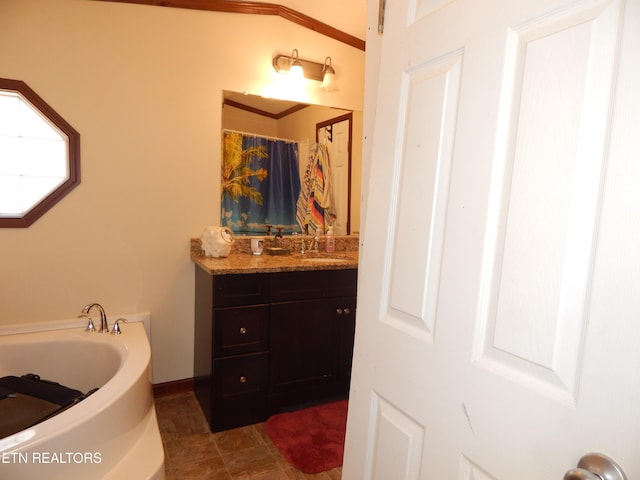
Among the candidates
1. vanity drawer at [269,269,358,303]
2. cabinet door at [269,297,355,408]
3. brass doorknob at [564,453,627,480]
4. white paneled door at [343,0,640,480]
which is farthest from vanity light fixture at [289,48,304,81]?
brass doorknob at [564,453,627,480]

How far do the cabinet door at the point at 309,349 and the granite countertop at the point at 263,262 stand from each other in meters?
0.21

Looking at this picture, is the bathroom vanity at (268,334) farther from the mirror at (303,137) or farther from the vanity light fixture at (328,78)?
the vanity light fixture at (328,78)

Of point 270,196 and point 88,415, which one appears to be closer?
point 88,415

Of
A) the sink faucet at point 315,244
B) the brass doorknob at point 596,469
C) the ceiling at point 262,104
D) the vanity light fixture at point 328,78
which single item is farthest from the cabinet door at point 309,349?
the brass doorknob at point 596,469

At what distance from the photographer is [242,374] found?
2.18 meters

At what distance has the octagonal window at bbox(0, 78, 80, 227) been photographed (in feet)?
6.79

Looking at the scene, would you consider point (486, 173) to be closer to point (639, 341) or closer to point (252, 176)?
point (639, 341)

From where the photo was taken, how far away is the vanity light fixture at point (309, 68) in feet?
8.62

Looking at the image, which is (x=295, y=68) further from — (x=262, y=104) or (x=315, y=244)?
(x=315, y=244)

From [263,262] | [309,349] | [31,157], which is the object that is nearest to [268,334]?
[309,349]

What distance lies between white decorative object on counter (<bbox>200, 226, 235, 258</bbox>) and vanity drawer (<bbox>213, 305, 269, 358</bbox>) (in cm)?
41

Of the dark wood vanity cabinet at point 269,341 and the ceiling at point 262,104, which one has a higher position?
the ceiling at point 262,104

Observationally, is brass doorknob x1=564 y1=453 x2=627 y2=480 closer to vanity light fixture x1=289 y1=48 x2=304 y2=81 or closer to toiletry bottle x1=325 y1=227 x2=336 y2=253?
toiletry bottle x1=325 y1=227 x2=336 y2=253

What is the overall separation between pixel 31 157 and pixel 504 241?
243 centimetres
